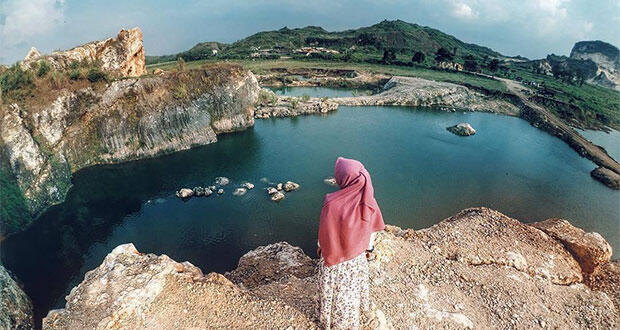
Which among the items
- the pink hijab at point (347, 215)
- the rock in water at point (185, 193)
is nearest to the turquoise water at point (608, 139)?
the pink hijab at point (347, 215)

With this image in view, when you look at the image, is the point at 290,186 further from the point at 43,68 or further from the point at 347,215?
the point at 43,68

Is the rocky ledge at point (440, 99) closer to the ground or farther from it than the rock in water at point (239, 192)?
farther from it

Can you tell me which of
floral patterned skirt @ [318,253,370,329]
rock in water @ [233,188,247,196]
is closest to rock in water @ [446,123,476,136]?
rock in water @ [233,188,247,196]

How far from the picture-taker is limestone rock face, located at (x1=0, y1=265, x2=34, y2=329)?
41.3 ft

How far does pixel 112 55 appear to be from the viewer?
34812 millimetres

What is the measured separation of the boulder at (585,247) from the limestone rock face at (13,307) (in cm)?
2234

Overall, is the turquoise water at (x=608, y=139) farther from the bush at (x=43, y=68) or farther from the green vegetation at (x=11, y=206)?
the bush at (x=43, y=68)

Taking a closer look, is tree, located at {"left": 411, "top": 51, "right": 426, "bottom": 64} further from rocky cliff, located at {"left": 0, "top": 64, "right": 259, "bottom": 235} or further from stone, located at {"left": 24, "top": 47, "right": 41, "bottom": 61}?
stone, located at {"left": 24, "top": 47, "right": 41, "bottom": 61}

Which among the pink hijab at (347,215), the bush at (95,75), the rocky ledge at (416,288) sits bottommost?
the rocky ledge at (416,288)

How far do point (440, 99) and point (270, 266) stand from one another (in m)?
52.9

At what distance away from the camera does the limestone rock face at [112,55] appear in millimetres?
30641

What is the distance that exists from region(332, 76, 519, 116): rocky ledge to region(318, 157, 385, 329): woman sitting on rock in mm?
50965

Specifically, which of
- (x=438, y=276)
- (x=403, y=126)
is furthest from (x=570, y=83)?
(x=438, y=276)

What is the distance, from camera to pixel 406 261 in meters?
12.4
